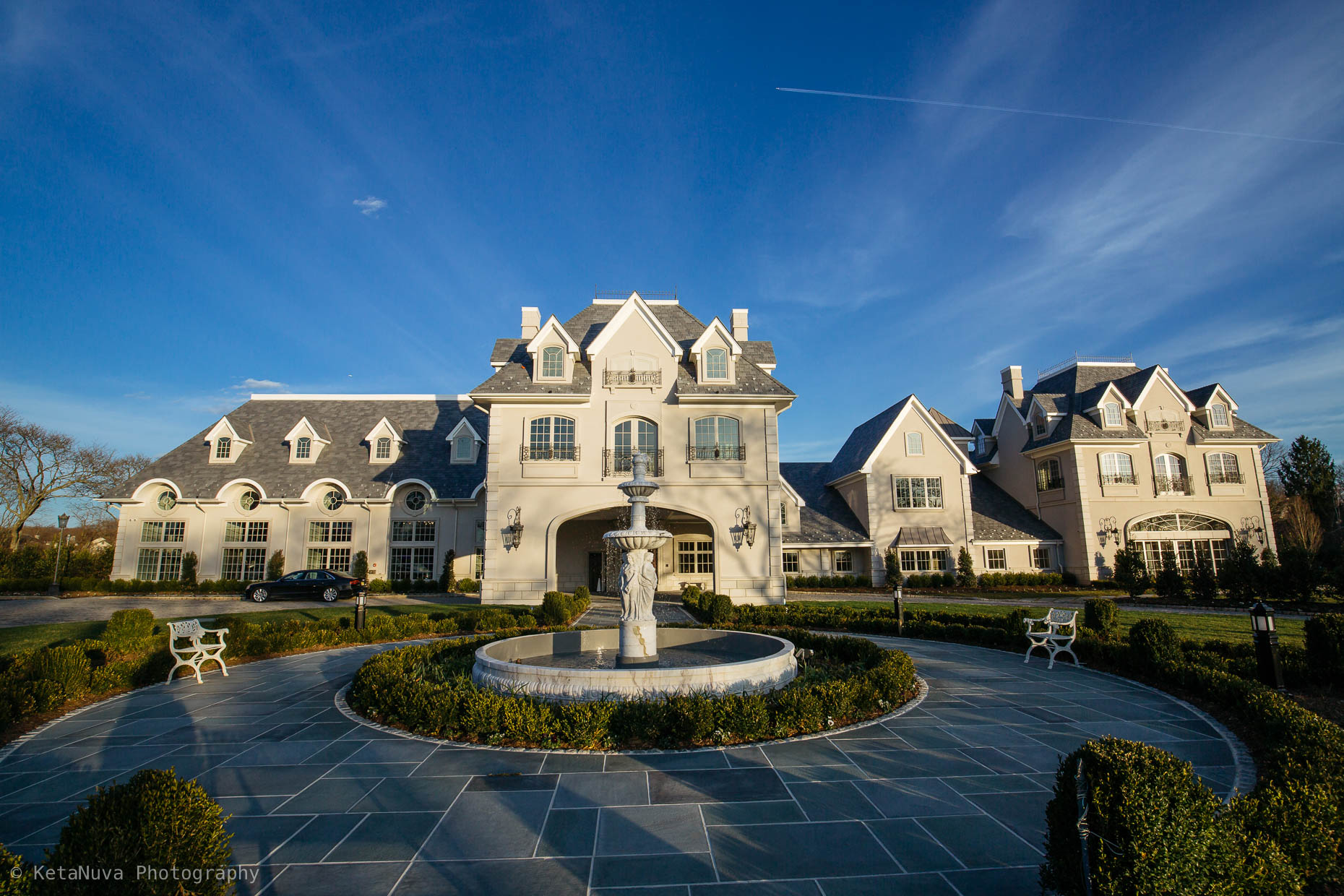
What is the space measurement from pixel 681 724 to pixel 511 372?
63.8ft

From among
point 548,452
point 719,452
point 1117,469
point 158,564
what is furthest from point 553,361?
point 1117,469

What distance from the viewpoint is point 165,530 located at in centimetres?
3028

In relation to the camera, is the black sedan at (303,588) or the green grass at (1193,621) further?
the black sedan at (303,588)

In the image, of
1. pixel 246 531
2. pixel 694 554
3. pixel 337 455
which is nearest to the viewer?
pixel 246 531

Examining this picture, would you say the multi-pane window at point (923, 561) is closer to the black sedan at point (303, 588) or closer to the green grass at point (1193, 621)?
the green grass at point (1193, 621)

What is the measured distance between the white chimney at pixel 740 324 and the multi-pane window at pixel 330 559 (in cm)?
2131

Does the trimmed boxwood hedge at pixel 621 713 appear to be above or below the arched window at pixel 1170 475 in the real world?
below

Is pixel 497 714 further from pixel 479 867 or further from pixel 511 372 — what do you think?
pixel 511 372

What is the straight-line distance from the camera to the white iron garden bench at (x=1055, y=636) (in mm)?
11594

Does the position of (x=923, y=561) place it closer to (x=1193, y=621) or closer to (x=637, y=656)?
(x=1193, y=621)

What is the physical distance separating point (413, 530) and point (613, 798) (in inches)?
1089

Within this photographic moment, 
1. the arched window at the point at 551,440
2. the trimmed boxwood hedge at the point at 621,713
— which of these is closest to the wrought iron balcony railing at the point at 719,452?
the arched window at the point at 551,440

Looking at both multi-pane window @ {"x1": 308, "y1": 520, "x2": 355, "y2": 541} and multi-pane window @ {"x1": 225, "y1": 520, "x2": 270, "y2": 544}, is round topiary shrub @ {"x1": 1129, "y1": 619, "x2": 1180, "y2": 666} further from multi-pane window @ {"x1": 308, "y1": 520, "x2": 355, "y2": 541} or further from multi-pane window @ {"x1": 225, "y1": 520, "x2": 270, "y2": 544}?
multi-pane window @ {"x1": 225, "y1": 520, "x2": 270, "y2": 544}

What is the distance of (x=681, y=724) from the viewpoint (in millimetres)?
7031
